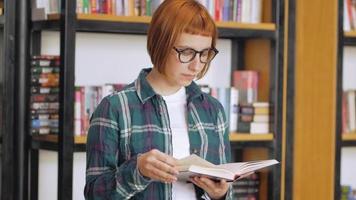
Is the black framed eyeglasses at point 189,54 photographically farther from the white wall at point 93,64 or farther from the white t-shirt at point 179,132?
the white wall at point 93,64

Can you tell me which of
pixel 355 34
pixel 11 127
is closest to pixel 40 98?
pixel 11 127

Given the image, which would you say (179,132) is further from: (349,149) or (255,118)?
(349,149)

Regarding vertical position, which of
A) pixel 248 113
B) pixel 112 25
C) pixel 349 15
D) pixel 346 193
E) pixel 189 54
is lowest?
pixel 346 193

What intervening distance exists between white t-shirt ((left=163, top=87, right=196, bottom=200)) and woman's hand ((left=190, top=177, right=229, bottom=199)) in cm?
4

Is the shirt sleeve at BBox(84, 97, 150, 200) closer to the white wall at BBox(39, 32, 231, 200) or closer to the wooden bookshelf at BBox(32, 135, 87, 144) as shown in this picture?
the wooden bookshelf at BBox(32, 135, 87, 144)

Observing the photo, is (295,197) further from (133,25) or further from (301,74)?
(133,25)

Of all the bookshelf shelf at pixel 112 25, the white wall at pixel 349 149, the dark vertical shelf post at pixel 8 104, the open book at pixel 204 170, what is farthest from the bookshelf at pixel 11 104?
the white wall at pixel 349 149

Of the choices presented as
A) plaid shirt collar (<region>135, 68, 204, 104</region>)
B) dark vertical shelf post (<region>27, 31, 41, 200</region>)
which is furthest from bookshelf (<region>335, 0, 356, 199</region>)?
plaid shirt collar (<region>135, 68, 204, 104</region>)

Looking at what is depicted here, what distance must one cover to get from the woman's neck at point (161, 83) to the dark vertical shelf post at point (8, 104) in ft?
4.35

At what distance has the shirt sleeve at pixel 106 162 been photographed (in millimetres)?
1628

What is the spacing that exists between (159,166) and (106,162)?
0.17m

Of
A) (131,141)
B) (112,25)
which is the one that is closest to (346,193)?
(112,25)

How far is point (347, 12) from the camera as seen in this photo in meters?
3.63

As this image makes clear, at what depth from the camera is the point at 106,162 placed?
5.43 ft
